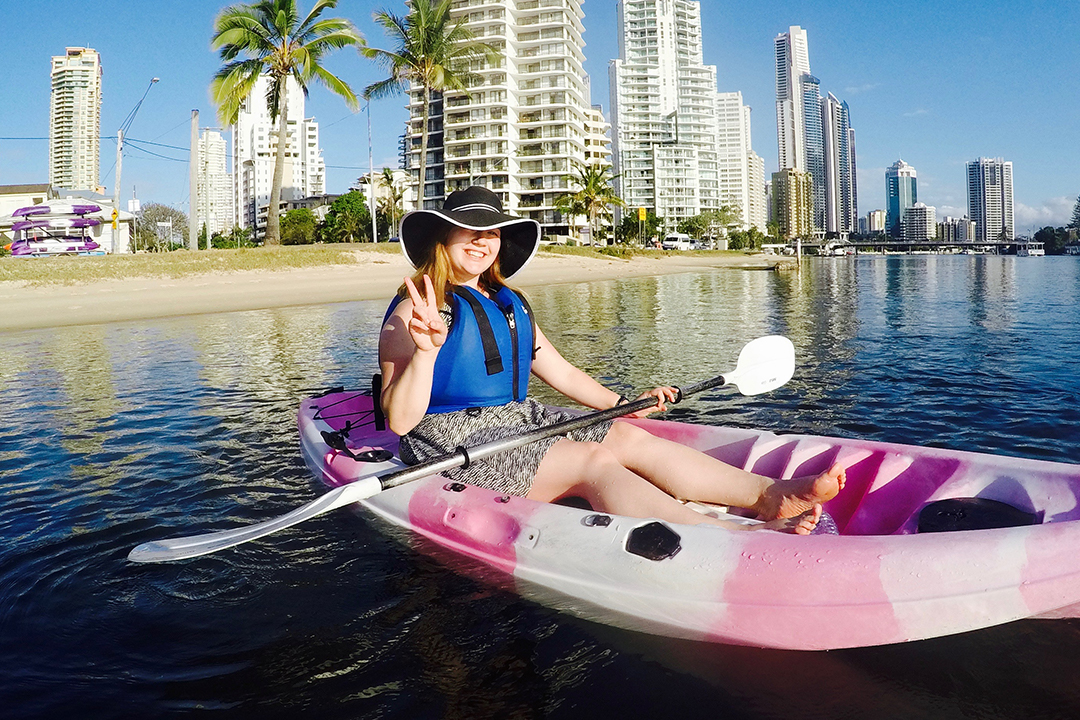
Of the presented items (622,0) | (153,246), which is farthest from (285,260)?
(622,0)

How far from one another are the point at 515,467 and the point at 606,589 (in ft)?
2.64

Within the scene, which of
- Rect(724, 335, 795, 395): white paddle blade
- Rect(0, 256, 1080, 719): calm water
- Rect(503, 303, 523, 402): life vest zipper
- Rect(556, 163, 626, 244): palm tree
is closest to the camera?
Rect(0, 256, 1080, 719): calm water

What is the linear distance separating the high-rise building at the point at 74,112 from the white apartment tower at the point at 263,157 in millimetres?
29114

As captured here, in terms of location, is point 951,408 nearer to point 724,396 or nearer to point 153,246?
point 724,396

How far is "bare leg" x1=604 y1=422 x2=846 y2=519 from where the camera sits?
3.14 m

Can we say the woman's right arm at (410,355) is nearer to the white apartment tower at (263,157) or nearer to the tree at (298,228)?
the tree at (298,228)

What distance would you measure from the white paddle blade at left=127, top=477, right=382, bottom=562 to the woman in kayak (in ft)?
1.07

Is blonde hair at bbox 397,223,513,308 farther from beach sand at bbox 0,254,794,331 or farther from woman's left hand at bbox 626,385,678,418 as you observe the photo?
beach sand at bbox 0,254,794,331

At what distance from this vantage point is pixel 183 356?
11.6 meters

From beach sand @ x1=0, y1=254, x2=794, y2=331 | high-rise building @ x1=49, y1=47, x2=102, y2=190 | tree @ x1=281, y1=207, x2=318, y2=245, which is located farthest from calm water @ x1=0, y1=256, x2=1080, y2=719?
high-rise building @ x1=49, y1=47, x2=102, y2=190

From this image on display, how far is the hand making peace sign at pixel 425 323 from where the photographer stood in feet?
9.52

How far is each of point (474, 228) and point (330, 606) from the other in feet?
5.89

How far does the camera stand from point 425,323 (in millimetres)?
2920

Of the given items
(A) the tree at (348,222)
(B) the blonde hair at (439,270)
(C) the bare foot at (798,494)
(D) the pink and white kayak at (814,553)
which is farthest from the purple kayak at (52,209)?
(A) the tree at (348,222)
